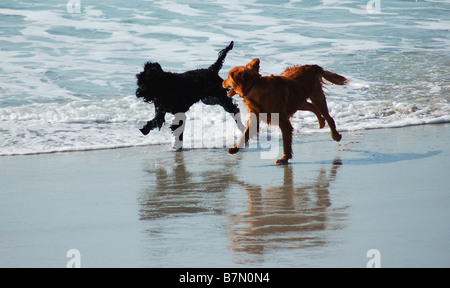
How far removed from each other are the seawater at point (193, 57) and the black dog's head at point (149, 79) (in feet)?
2.41

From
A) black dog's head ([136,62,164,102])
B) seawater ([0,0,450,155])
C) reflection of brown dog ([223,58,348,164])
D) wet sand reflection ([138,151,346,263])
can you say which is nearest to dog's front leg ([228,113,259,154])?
reflection of brown dog ([223,58,348,164])

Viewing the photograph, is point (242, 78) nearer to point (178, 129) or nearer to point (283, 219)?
point (178, 129)

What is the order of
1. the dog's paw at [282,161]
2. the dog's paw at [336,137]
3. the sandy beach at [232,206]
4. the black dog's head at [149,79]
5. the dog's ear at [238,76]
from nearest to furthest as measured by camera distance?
the sandy beach at [232,206], the dog's ear at [238,76], the dog's paw at [282,161], the dog's paw at [336,137], the black dog's head at [149,79]

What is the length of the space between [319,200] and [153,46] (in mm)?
10610

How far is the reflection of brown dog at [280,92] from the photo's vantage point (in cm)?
605

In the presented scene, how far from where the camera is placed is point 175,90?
7.50 meters

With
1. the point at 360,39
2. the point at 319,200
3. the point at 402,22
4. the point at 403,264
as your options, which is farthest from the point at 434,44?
the point at 403,264

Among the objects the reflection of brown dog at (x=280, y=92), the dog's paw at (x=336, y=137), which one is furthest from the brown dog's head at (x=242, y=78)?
the dog's paw at (x=336, y=137)

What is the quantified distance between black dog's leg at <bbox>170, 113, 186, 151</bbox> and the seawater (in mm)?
450

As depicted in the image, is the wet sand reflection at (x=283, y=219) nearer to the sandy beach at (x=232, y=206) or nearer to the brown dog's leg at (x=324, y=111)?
the sandy beach at (x=232, y=206)

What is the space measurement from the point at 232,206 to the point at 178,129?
2877mm

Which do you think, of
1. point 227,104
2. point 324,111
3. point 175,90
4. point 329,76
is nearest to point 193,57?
point 227,104
